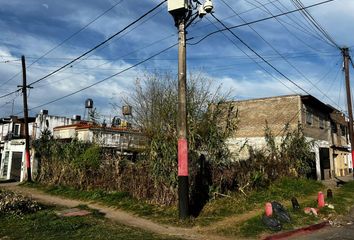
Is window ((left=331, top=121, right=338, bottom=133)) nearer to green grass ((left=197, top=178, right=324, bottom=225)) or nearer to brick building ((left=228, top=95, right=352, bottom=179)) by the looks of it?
brick building ((left=228, top=95, right=352, bottom=179))

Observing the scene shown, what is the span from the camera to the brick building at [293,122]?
30.5m

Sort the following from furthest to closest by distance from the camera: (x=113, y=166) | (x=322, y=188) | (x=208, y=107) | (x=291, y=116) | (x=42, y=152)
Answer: (x=291, y=116) < (x=42, y=152) < (x=322, y=188) < (x=113, y=166) < (x=208, y=107)

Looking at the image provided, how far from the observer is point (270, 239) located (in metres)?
11.1

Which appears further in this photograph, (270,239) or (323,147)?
(323,147)

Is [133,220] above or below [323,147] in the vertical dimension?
below

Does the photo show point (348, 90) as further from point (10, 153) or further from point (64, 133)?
point (10, 153)

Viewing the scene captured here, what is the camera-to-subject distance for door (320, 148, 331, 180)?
34.0 meters

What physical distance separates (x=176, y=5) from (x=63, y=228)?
8.21 m

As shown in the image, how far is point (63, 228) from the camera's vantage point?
1191 centimetres

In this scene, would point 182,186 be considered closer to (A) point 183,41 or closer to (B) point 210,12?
(A) point 183,41

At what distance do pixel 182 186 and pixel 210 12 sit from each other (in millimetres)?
6083

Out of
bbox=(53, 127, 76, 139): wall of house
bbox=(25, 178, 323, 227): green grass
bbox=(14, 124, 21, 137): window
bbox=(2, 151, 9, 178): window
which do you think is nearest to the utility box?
bbox=(25, 178, 323, 227): green grass

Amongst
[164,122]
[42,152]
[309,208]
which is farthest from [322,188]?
[42,152]

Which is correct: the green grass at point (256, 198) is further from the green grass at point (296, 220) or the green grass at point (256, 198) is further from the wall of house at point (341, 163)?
the wall of house at point (341, 163)
